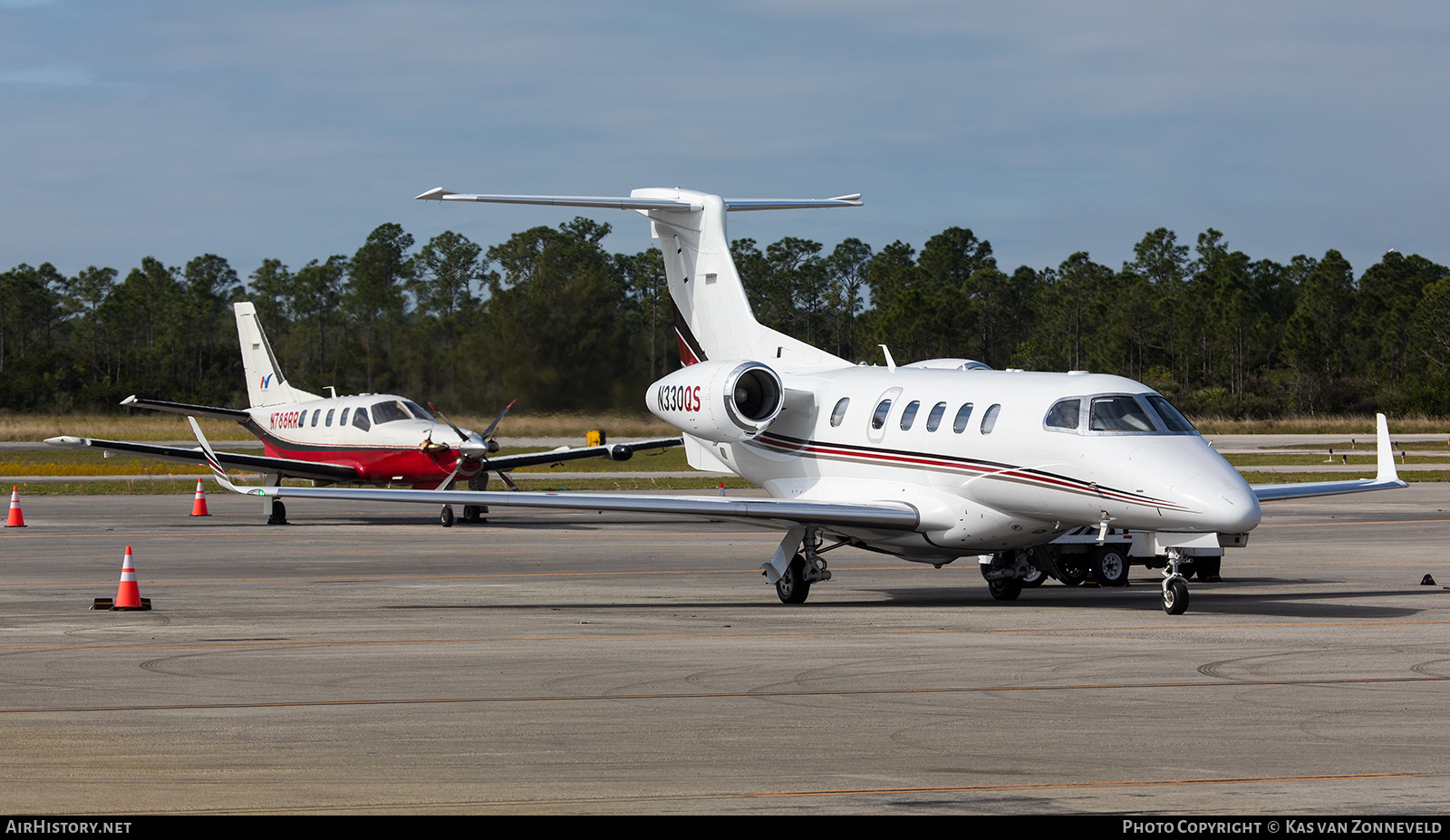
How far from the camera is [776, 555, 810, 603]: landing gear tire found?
55.4 ft

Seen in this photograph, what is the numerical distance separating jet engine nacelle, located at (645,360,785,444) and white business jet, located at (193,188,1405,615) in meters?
0.03

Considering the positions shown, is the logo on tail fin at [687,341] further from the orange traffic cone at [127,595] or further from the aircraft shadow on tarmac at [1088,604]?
the orange traffic cone at [127,595]

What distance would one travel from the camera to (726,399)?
18.7 meters

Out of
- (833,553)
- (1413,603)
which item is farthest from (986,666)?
(833,553)

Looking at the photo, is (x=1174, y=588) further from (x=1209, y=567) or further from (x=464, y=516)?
(x=464, y=516)

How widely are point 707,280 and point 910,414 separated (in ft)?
19.0

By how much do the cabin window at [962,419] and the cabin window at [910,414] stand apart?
2.12ft

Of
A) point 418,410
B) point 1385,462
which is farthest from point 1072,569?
point 418,410

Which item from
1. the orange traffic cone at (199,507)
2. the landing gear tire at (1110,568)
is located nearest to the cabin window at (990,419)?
the landing gear tire at (1110,568)

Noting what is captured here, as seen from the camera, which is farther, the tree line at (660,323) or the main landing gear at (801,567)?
the tree line at (660,323)

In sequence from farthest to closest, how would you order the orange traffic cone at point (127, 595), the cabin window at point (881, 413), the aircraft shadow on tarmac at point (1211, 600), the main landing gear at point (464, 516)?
the main landing gear at point (464, 516), the cabin window at point (881, 413), the orange traffic cone at point (127, 595), the aircraft shadow on tarmac at point (1211, 600)

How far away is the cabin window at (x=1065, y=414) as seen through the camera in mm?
15391

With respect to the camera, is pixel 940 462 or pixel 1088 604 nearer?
pixel 940 462

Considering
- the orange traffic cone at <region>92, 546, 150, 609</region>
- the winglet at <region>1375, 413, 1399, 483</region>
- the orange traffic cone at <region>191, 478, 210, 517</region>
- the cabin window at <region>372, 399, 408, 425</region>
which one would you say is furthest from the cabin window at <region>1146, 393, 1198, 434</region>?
the orange traffic cone at <region>191, 478, 210, 517</region>
